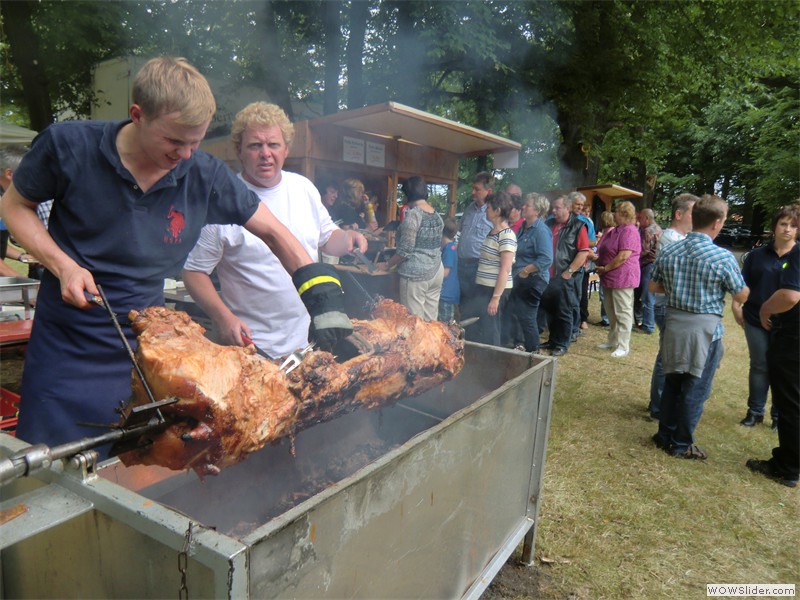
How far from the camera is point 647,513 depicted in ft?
11.0

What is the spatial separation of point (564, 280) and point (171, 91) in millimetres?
5969

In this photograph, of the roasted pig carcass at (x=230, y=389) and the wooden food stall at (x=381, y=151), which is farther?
the wooden food stall at (x=381, y=151)

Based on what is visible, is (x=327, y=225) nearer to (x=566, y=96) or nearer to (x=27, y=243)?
(x=27, y=243)

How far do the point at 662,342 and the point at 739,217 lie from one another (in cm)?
3640

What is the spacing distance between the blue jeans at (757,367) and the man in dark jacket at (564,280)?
235 cm

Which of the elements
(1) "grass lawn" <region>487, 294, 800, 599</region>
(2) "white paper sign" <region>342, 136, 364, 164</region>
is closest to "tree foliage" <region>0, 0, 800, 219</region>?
(2) "white paper sign" <region>342, 136, 364, 164</region>

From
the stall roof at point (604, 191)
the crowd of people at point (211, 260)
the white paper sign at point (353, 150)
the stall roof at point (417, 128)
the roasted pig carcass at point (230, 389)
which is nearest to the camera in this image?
the roasted pig carcass at point (230, 389)

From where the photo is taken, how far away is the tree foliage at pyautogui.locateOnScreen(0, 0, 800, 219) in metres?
8.90

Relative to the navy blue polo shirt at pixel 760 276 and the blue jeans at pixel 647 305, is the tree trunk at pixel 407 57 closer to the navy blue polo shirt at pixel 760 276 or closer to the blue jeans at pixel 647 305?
the blue jeans at pixel 647 305

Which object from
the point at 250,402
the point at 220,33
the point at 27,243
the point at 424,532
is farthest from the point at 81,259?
the point at 220,33

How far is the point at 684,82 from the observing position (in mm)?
11484

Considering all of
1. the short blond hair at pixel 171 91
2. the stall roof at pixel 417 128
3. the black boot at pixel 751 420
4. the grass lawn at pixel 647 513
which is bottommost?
the grass lawn at pixel 647 513

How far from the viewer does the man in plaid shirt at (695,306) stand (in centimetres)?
374

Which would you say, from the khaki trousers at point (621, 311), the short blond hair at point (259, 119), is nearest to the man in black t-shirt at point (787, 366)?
the khaki trousers at point (621, 311)
